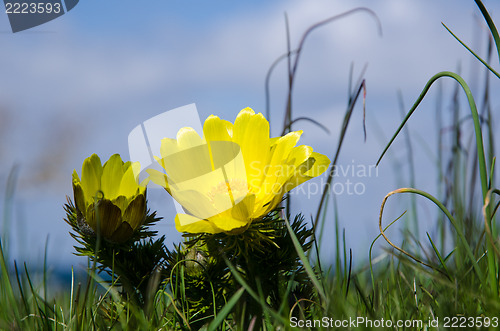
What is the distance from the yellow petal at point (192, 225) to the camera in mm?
903

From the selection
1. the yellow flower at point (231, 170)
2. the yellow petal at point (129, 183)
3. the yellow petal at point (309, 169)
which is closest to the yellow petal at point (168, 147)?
the yellow flower at point (231, 170)

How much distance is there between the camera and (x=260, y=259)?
3.27ft

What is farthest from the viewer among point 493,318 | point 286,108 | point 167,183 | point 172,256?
point 286,108

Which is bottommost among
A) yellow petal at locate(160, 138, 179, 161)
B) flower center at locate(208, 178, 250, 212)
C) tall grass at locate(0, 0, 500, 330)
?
tall grass at locate(0, 0, 500, 330)

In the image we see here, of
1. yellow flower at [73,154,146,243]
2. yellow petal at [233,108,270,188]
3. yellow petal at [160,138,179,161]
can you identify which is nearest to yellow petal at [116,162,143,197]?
yellow flower at [73,154,146,243]

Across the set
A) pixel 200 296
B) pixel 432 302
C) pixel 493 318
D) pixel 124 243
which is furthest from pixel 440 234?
pixel 124 243

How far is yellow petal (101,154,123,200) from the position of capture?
1081 millimetres

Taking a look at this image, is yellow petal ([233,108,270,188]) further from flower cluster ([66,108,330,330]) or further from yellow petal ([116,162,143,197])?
yellow petal ([116,162,143,197])

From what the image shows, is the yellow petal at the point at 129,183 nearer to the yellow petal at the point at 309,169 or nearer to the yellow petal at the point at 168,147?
the yellow petal at the point at 168,147

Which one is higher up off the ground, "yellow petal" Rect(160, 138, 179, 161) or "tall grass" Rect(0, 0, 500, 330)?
"yellow petal" Rect(160, 138, 179, 161)

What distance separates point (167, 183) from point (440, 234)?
1.18 meters

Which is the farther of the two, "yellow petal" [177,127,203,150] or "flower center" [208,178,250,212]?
"yellow petal" [177,127,203,150]

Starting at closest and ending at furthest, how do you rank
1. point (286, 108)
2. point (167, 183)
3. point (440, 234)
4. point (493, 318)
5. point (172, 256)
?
point (493, 318), point (167, 183), point (172, 256), point (286, 108), point (440, 234)

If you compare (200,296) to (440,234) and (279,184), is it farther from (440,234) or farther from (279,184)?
(440,234)
